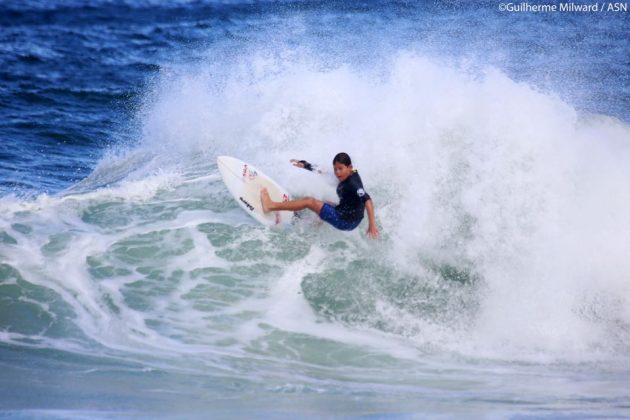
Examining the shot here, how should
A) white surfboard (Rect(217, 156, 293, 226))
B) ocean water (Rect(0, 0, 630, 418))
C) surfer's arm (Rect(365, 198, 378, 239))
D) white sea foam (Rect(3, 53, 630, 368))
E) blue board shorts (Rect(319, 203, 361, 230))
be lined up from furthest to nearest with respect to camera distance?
white surfboard (Rect(217, 156, 293, 226)) → blue board shorts (Rect(319, 203, 361, 230)) → surfer's arm (Rect(365, 198, 378, 239)) → white sea foam (Rect(3, 53, 630, 368)) → ocean water (Rect(0, 0, 630, 418))

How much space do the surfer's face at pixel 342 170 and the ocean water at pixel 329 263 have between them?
0.90m

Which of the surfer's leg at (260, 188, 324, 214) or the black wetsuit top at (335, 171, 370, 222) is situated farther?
the surfer's leg at (260, 188, 324, 214)

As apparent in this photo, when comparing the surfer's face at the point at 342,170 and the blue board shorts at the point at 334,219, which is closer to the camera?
the surfer's face at the point at 342,170

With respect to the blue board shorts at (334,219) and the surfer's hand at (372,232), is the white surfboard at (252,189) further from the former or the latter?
the surfer's hand at (372,232)

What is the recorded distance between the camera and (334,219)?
8.55 metres

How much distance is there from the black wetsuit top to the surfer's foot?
1.01 meters

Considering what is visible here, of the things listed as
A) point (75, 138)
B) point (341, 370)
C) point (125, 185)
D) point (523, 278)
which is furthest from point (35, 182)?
point (523, 278)

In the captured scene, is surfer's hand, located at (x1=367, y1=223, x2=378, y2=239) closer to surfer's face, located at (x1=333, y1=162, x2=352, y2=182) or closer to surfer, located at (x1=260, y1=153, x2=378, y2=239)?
surfer, located at (x1=260, y1=153, x2=378, y2=239)

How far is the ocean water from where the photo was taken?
6.34 metres

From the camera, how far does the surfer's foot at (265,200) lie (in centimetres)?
907

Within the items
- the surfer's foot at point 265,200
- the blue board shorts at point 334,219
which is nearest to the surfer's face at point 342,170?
the blue board shorts at point 334,219

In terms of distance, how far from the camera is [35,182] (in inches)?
463

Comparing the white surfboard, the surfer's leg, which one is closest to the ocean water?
the white surfboard

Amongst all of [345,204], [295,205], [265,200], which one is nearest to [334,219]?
[345,204]
